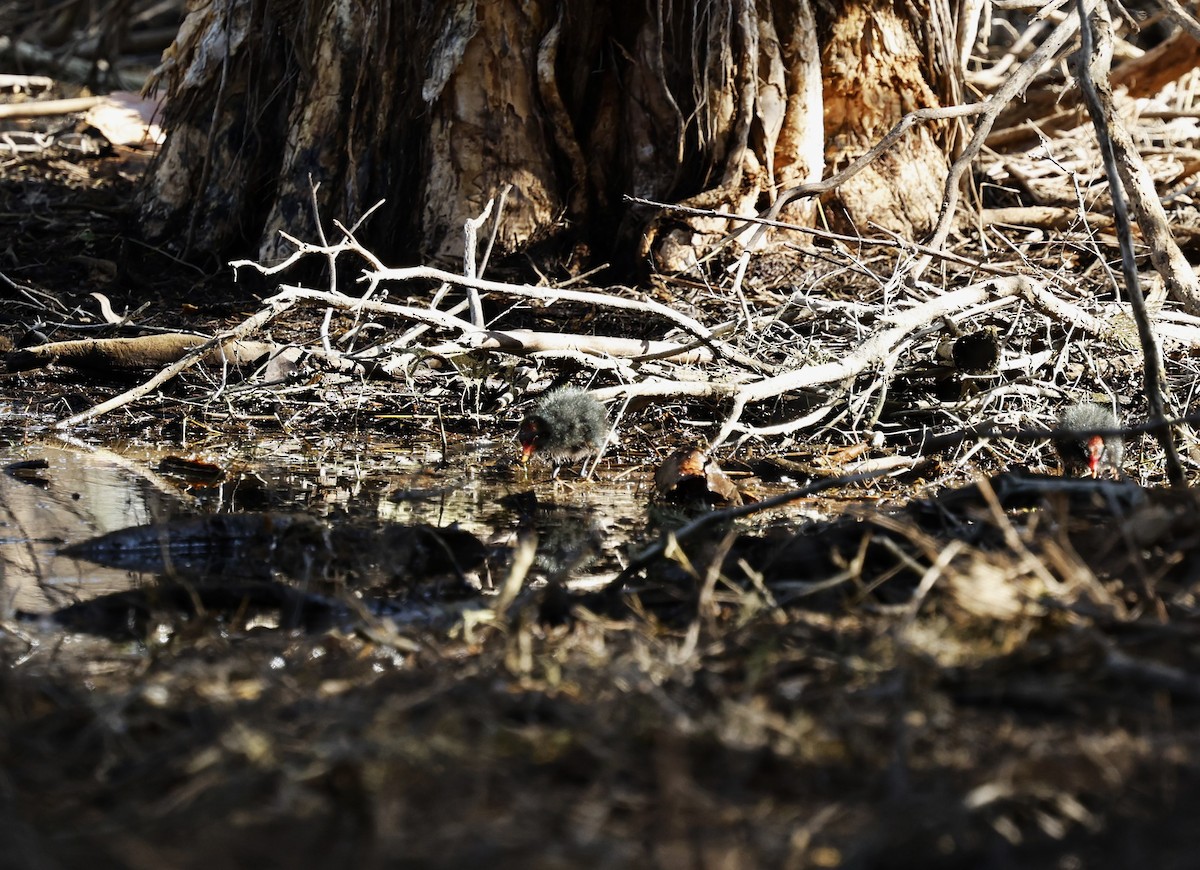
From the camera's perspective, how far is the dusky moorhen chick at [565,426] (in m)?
4.27

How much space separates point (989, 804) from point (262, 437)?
12.8ft

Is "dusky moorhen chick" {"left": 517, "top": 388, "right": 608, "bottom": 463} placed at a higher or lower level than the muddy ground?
lower

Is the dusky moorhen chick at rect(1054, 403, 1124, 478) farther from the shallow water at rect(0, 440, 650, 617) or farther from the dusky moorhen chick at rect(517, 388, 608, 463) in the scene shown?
the dusky moorhen chick at rect(517, 388, 608, 463)

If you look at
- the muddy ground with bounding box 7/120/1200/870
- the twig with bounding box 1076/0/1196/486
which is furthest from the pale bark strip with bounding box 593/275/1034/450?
the twig with bounding box 1076/0/1196/486

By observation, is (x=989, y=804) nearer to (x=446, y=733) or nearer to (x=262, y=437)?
(x=446, y=733)

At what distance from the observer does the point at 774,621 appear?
7.98 ft

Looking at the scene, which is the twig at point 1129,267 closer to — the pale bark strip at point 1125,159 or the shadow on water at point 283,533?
the pale bark strip at point 1125,159

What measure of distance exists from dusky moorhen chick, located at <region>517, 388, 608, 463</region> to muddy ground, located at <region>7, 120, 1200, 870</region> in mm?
798

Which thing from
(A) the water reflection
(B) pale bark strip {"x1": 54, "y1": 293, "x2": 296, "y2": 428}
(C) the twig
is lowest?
(A) the water reflection

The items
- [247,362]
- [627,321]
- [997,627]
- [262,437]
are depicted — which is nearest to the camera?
[997,627]

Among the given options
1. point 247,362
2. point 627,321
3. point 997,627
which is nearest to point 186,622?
point 997,627

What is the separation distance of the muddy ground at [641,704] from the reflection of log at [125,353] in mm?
2308

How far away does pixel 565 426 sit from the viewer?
4.27 meters

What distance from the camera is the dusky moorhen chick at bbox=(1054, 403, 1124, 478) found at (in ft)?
13.4
